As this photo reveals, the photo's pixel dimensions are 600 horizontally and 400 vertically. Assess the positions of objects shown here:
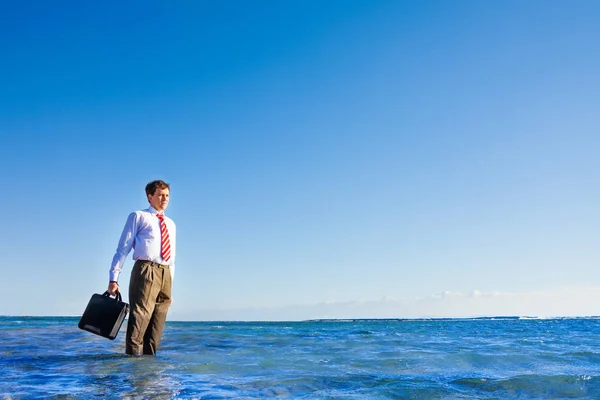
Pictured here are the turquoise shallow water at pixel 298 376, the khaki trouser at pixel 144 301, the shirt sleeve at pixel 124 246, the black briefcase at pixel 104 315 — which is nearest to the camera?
the turquoise shallow water at pixel 298 376

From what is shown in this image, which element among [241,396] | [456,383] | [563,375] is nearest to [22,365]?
[241,396]

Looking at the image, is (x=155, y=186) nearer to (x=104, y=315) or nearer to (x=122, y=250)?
(x=122, y=250)

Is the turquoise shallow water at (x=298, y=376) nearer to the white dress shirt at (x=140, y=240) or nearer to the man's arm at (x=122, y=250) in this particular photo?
the man's arm at (x=122, y=250)

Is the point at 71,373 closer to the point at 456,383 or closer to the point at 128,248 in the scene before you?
the point at 128,248

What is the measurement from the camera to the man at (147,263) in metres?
6.72

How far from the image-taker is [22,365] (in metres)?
6.47

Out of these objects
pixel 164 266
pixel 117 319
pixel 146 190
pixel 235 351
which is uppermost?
pixel 146 190

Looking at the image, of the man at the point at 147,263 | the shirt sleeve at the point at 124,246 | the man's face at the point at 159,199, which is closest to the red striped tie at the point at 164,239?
the man at the point at 147,263

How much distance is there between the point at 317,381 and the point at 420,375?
4.90ft

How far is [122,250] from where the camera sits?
264 inches

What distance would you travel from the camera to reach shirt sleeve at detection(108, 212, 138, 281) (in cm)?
663

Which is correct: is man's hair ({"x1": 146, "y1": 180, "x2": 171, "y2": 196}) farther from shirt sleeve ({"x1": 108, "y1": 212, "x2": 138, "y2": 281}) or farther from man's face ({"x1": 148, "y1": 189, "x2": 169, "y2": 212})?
shirt sleeve ({"x1": 108, "y1": 212, "x2": 138, "y2": 281})

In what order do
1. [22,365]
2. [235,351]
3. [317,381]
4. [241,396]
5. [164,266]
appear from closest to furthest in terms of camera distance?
[241,396] < [317,381] < [22,365] < [164,266] < [235,351]

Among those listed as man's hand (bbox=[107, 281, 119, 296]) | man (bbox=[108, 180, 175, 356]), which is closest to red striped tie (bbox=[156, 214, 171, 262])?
man (bbox=[108, 180, 175, 356])
